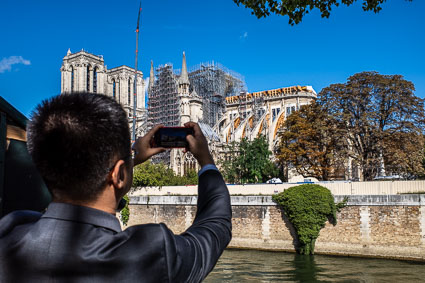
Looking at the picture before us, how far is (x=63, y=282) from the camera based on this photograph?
3.00 feet

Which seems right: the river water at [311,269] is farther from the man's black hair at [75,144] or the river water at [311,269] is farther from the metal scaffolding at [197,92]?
the metal scaffolding at [197,92]

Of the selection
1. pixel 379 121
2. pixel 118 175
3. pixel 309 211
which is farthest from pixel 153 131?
pixel 379 121

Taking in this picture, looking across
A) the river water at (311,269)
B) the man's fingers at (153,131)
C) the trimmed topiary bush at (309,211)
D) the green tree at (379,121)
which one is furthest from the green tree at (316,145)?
the man's fingers at (153,131)

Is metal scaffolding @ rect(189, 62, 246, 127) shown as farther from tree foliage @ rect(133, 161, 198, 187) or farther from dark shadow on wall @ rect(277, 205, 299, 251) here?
dark shadow on wall @ rect(277, 205, 299, 251)

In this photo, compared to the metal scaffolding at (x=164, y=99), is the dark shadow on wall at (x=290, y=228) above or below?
below

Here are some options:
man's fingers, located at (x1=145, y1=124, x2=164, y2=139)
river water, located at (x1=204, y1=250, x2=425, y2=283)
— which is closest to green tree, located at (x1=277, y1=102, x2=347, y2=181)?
river water, located at (x1=204, y1=250, x2=425, y2=283)

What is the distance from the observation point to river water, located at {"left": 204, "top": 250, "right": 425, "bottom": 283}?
41.3 feet

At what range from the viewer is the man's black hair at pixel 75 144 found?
101 centimetres

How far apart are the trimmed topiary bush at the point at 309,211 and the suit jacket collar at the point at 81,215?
16.2 metres

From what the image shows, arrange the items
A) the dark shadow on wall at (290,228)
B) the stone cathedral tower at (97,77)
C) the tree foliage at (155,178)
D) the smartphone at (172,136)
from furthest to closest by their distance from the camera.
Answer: the stone cathedral tower at (97,77) < the tree foliage at (155,178) < the dark shadow on wall at (290,228) < the smartphone at (172,136)

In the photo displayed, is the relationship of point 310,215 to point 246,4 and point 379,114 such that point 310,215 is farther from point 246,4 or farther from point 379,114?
point 246,4

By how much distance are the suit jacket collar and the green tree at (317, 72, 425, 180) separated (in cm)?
2105

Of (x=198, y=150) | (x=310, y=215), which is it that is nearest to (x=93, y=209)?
(x=198, y=150)

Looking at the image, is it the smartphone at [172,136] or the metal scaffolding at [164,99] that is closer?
the smartphone at [172,136]
